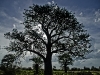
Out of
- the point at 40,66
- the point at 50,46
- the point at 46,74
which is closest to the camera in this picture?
the point at 46,74

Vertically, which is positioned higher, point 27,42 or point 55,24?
point 55,24

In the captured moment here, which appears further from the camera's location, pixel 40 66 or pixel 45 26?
pixel 40 66

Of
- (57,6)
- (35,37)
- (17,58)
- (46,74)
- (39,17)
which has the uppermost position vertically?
(57,6)

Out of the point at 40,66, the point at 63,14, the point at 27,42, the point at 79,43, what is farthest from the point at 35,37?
the point at 40,66

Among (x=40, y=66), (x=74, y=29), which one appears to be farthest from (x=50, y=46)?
(x=40, y=66)

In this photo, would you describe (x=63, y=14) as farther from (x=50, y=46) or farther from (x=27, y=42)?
(x=27, y=42)

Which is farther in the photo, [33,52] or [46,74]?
[33,52]

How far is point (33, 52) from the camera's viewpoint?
71.6 ft

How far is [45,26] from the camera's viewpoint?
22.6 m

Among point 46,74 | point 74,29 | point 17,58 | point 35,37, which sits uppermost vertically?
point 74,29

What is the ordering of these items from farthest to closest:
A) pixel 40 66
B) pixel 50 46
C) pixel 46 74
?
1. pixel 40 66
2. pixel 50 46
3. pixel 46 74

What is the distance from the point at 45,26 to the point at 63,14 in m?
3.43

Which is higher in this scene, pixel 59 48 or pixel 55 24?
pixel 55 24

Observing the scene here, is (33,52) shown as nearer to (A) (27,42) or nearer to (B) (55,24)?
(A) (27,42)
